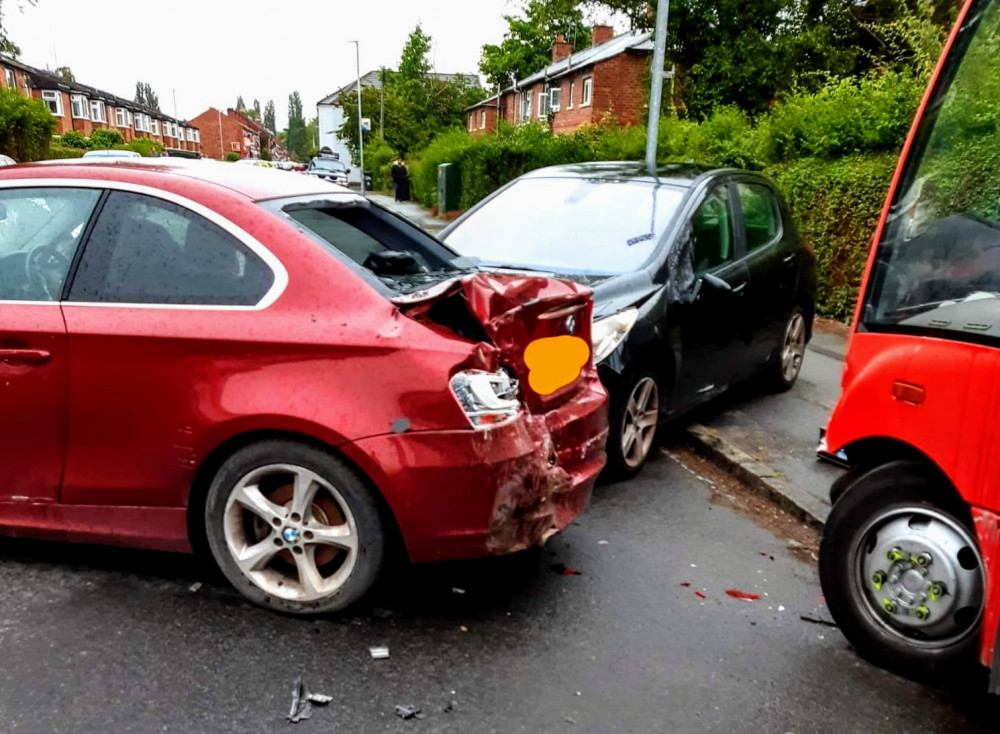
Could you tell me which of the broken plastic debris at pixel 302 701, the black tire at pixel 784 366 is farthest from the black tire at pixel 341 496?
the black tire at pixel 784 366

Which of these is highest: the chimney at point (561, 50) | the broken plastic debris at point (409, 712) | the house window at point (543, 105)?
the chimney at point (561, 50)

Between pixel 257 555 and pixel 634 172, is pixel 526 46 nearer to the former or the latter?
pixel 634 172

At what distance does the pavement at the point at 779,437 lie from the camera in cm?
487

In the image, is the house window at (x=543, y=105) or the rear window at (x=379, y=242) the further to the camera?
the house window at (x=543, y=105)

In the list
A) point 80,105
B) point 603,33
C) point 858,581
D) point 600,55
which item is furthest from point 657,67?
point 80,105

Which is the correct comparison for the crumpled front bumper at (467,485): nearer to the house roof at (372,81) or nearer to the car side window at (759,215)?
the car side window at (759,215)

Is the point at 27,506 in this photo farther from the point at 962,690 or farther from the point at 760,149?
→ the point at 760,149

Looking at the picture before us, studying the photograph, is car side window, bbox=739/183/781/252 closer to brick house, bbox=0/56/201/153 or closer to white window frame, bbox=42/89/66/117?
brick house, bbox=0/56/201/153

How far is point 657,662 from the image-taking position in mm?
3080

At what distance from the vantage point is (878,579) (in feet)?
9.70

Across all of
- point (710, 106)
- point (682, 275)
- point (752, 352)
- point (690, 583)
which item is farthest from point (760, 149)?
point (710, 106)

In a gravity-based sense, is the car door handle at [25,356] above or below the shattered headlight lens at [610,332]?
above

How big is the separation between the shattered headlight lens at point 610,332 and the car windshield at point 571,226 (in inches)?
19.9

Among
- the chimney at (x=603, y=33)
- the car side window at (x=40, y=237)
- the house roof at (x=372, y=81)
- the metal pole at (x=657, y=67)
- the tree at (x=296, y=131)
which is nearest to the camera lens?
the car side window at (x=40, y=237)
